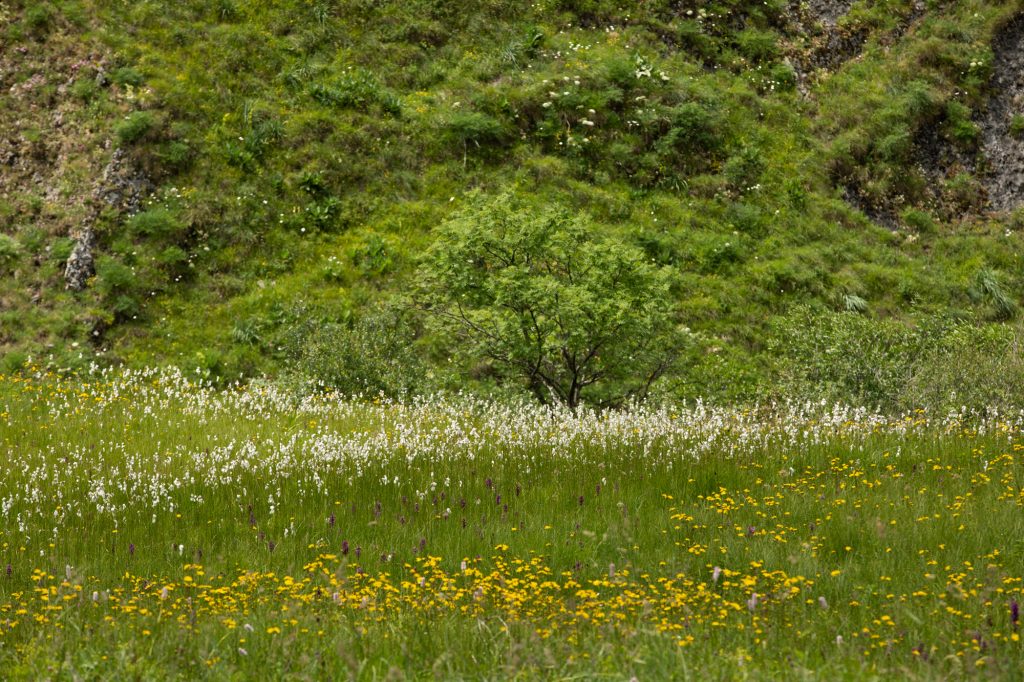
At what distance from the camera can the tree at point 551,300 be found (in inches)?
482

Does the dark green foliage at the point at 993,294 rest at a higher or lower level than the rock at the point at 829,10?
lower

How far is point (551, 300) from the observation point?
1216cm

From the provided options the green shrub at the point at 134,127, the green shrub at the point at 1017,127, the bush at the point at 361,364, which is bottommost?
the bush at the point at 361,364

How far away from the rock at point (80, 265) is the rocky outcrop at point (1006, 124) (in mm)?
21623

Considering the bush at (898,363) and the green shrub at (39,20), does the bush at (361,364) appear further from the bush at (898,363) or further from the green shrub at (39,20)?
the green shrub at (39,20)

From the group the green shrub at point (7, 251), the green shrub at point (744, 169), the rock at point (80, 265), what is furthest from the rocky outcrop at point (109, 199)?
the green shrub at point (744, 169)

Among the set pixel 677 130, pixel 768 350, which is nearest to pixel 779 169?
pixel 677 130

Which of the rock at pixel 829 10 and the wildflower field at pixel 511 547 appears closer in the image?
the wildflower field at pixel 511 547

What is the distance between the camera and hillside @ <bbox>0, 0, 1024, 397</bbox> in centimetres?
1812

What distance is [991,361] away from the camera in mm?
11688

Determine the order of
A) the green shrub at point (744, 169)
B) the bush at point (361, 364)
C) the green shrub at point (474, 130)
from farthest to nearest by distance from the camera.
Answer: the green shrub at point (744, 169) → the green shrub at point (474, 130) → the bush at point (361, 364)

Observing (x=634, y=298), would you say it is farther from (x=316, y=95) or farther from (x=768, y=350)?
(x=316, y=95)

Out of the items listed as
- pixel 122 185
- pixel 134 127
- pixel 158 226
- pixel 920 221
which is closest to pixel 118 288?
pixel 158 226

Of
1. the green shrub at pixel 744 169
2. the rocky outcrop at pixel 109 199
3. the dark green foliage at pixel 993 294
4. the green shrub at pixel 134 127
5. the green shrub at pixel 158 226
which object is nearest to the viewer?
the rocky outcrop at pixel 109 199
